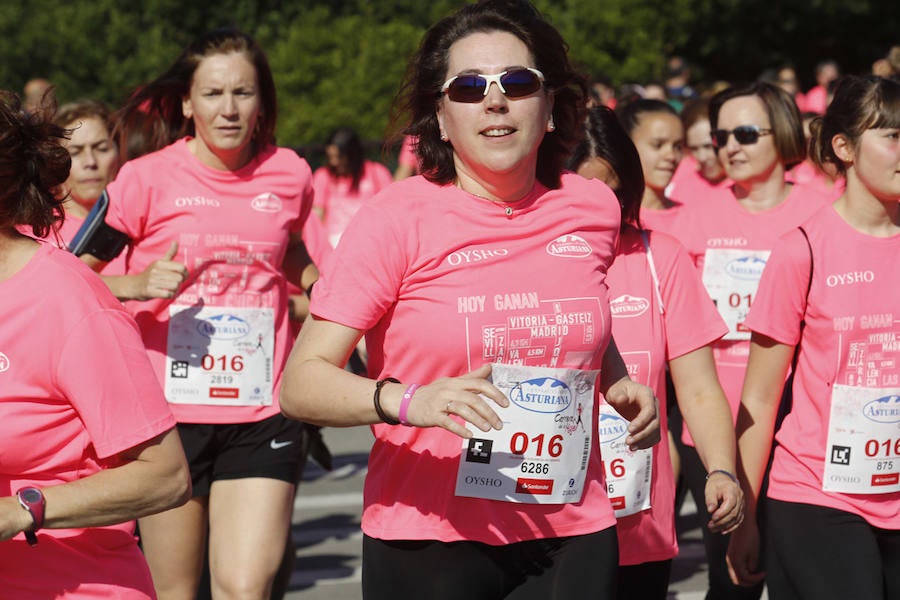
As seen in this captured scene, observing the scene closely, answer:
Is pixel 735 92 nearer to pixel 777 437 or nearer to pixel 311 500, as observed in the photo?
pixel 777 437

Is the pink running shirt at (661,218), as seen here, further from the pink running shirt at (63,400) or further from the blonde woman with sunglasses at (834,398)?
the pink running shirt at (63,400)

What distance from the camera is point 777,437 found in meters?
4.38

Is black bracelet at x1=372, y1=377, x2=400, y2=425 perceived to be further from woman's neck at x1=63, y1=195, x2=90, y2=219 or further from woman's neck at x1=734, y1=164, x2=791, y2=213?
woman's neck at x1=63, y1=195, x2=90, y2=219

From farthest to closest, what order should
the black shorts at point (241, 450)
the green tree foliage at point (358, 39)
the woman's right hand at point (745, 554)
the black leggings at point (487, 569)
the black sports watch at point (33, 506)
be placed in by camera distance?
the green tree foliage at point (358, 39)
the black shorts at point (241, 450)
the woman's right hand at point (745, 554)
the black leggings at point (487, 569)
the black sports watch at point (33, 506)

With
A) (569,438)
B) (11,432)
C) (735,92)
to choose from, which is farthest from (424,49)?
(735,92)

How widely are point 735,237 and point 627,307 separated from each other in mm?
2016

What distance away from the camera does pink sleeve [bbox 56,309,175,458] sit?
2.87 m

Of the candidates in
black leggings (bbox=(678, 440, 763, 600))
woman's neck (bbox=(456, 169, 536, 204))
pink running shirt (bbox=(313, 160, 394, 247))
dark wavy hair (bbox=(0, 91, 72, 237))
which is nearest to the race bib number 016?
woman's neck (bbox=(456, 169, 536, 204))

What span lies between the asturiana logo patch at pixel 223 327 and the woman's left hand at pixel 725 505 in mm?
2112

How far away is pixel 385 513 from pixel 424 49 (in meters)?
1.12

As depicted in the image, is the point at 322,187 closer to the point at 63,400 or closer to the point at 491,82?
the point at 491,82

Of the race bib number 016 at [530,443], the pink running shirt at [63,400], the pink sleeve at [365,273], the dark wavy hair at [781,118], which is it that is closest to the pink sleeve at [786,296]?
the race bib number 016 at [530,443]

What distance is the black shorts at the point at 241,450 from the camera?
17.3 feet

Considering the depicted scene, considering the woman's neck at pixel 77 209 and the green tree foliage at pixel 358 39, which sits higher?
the green tree foliage at pixel 358 39
